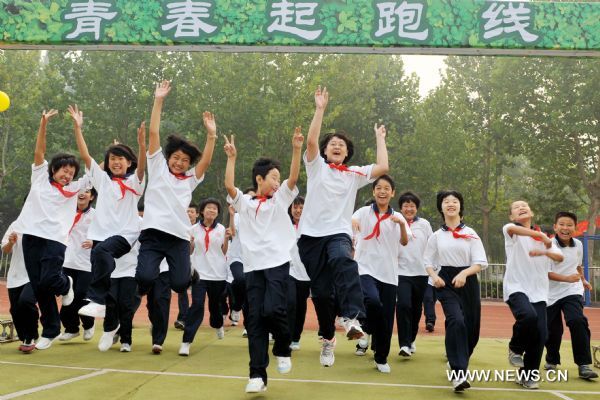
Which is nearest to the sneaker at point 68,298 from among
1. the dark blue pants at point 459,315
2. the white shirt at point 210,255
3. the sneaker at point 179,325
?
the white shirt at point 210,255

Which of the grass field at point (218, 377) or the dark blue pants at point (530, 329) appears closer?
the grass field at point (218, 377)

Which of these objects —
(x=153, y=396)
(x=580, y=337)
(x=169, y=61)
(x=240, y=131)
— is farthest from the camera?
(x=169, y=61)

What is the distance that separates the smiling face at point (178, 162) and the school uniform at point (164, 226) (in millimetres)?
83

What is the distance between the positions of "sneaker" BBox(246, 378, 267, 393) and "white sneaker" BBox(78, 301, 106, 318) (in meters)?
2.41

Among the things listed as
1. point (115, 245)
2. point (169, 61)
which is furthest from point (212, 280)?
point (169, 61)

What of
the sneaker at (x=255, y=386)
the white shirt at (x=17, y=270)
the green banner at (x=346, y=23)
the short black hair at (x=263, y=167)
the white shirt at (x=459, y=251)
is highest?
the green banner at (x=346, y=23)

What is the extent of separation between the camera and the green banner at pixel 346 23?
6945 millimetres

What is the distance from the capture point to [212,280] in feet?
27.3

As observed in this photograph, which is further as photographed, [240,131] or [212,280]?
[240,131]

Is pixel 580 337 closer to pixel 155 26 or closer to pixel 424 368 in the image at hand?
pixel 424 368

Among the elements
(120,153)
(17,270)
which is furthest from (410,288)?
(17,270)

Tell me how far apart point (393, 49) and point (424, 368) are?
3.59 metres

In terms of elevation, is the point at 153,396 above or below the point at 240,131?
below

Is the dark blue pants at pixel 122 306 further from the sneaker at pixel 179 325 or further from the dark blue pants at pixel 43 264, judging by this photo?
the sneaker at pixel 179 325
